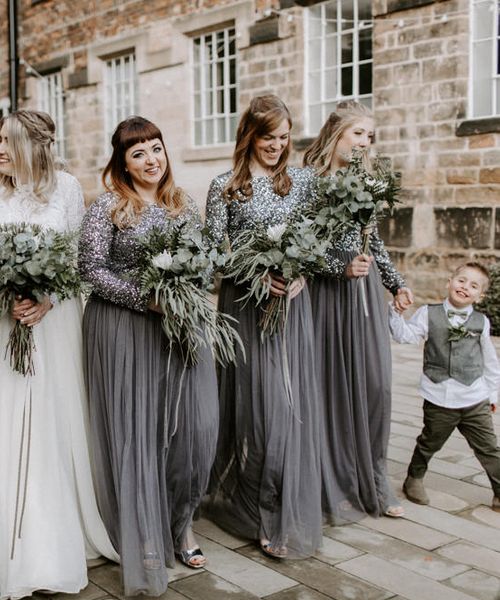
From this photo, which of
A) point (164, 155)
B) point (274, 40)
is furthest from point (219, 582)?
point (274, 40)

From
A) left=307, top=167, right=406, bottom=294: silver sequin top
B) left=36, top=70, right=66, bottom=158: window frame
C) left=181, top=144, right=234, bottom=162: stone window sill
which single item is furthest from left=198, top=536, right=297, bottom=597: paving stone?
left=36, top=70, right=66, bottom=158: window frame

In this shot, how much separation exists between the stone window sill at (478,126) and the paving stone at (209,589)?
730cm

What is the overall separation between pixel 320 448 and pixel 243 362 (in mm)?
638

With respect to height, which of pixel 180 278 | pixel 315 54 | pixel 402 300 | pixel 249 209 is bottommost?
pixel 402 300

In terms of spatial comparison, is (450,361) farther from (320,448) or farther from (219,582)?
(219,582)

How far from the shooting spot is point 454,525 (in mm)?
4227

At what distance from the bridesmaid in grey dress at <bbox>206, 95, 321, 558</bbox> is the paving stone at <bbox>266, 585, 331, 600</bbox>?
1.12 feet

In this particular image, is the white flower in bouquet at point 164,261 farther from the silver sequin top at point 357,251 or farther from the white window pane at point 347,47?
the white window pane at point 347,47

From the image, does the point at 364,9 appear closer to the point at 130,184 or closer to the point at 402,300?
the point at 402,300

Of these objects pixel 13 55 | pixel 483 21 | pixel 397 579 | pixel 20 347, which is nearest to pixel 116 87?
pixel 13 55

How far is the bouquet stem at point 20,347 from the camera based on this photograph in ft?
11.5

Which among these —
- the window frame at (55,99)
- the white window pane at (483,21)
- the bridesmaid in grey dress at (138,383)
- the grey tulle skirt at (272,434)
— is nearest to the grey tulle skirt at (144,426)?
the bridesmaid in grey dress at (138,383)

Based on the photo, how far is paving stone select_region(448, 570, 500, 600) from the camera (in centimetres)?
343

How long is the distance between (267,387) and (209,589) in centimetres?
94
